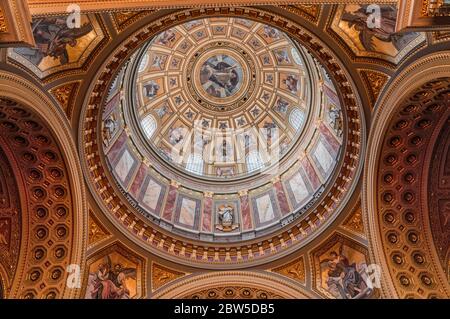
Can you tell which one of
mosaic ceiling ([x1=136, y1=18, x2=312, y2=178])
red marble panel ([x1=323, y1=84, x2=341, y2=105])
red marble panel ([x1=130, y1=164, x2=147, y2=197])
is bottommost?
red marble panel ([x1=130, y1=164, x2=147, y2=197])

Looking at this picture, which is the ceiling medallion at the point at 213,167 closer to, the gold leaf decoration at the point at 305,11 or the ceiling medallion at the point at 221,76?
the ceiling medallion at the point at 221,76

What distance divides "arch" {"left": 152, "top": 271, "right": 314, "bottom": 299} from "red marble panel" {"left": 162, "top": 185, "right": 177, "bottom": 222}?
126 inches

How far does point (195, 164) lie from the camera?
74.3 ft

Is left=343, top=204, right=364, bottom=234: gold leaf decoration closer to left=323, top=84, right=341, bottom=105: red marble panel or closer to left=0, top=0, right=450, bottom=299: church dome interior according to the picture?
left=0, top=0, right=450, bottom=299: church dome interior

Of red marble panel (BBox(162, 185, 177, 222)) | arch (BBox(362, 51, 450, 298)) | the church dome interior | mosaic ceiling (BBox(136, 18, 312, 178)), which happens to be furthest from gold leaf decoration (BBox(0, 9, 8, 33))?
mosaic ceiling (BBox(136, 18, 312, 178))

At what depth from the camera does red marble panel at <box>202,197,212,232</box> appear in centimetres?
1955

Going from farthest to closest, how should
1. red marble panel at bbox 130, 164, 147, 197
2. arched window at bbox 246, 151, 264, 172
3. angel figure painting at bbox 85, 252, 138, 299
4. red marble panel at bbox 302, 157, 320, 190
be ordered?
arched window at bbox 246, 151, 264, 172
red marble panel at bbox 130, 164, 147, 197
red marble panel at bbox 302, 157, 320, 190
angel figure painting at bbox 85, 252, 138, 299

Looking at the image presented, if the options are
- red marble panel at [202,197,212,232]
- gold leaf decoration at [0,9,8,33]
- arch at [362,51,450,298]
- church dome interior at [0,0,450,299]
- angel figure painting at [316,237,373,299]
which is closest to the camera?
gold leaf decoration at [0,9,8,33]

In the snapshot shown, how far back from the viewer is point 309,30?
43.5ft

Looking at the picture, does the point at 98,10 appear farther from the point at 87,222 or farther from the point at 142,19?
the point at 87,222

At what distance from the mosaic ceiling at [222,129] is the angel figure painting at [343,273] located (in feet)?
8.47

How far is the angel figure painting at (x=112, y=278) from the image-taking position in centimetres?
1580

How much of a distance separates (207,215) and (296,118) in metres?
6.88

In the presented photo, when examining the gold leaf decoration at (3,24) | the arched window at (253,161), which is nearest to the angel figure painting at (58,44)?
the gold leaf decoration at (3,24)
